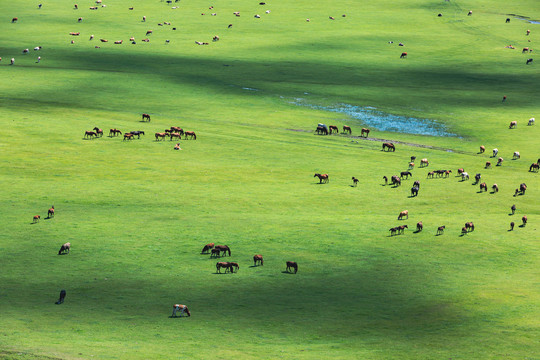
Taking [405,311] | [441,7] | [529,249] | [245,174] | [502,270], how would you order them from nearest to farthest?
[405,311], [502,270], [529,249], [245,174], [441,7]

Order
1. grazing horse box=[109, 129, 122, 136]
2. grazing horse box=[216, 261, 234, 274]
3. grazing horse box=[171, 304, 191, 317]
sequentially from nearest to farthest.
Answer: grazing horse box=[171, 304, 191, 317], grazing horse box=[216, 261, 234, 274], grazing horse box=[109, 129, 122, 136]

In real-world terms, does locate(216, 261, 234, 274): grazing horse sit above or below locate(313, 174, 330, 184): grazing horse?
below

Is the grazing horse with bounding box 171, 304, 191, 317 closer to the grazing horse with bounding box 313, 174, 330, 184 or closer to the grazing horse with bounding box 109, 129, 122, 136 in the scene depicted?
the grazing horse with bounding box 313, 174, 330, 184

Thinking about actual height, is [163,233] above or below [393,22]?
below

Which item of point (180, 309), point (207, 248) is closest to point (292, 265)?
point (207, 248)

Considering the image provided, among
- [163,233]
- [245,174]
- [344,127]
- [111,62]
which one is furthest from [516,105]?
[163,233]

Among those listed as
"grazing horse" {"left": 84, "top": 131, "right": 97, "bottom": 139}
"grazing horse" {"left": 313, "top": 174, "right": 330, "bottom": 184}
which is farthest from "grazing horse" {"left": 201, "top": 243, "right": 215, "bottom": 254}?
"grazing horse" {"left": 84, "top": 131, "right": 97, "bottom": 139}

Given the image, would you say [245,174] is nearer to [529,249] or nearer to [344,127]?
[344,127]
